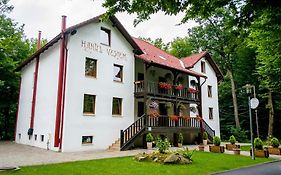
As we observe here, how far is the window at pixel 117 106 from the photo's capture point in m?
18.7

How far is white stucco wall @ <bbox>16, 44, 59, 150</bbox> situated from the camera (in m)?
17.0

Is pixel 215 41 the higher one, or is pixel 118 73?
pixel 215 41

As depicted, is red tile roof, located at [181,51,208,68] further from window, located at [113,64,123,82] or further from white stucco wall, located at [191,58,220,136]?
window, located at [113,64,123,82]

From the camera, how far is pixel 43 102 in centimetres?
1827

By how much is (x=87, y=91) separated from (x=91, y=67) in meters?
1.84

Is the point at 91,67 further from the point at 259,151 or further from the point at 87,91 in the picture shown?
the point at 259,151

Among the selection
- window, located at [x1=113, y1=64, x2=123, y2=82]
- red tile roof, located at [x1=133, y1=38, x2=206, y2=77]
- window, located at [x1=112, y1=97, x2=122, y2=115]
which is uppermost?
red tile roof, located at [x1=133, y1=38, x2=206, y2=77]

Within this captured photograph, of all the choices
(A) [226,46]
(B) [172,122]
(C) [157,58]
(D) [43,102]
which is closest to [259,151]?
(B) [172,122]

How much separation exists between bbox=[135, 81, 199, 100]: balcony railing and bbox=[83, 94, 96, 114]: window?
12.5ft

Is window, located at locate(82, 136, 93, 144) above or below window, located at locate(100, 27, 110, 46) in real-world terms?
below

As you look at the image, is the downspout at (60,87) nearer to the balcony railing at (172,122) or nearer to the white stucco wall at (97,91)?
the white stucco wall at (97,91)

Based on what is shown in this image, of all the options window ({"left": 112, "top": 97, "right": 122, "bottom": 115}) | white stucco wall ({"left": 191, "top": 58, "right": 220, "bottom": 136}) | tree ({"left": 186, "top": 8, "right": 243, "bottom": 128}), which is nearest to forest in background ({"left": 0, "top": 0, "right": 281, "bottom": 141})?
tree ({"left": 186, "top": 8, "right": 243, "bottom": 128})

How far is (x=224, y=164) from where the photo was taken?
1126 centimetres

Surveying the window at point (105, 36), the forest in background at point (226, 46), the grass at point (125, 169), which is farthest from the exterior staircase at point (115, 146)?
the forest in background at point (226, 46)
